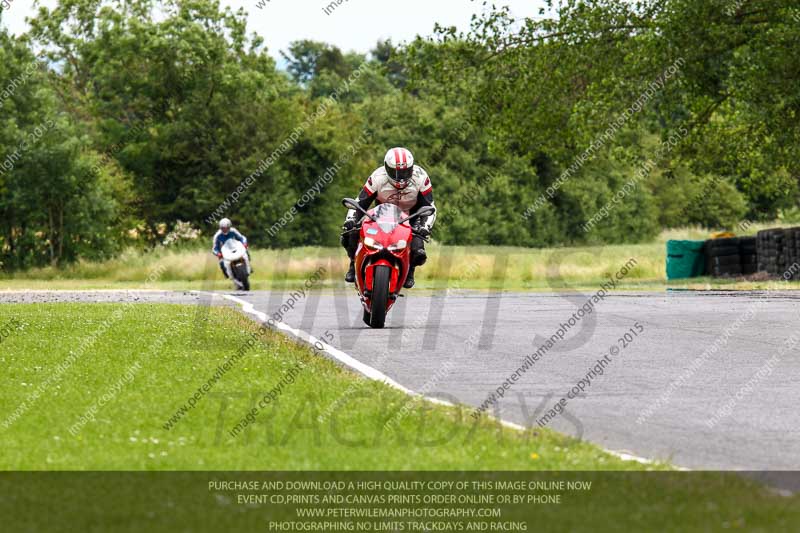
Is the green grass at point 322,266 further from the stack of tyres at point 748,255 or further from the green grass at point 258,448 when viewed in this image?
the green grass at point 258,448

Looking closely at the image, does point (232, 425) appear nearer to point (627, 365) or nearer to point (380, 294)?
point (627, 365)

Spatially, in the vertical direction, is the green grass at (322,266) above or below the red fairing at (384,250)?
below

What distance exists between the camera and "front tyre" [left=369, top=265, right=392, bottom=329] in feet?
52.6

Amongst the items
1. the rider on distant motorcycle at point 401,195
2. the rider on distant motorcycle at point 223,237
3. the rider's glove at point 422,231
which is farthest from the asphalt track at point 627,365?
the rider on distant motorcycle at point 223,237

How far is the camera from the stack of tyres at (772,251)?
3192 cm

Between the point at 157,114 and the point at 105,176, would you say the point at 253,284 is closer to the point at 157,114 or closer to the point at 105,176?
the point at 105,176

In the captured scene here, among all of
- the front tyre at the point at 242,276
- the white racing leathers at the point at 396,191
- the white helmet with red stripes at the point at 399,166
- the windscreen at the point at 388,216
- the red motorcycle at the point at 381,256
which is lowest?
the front tyre at the point at 242,276

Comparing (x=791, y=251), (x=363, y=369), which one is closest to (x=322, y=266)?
(x=791, y=251)

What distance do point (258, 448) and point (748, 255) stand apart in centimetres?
2867

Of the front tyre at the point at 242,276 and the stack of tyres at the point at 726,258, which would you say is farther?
the stack of tyres at the point at 726,258

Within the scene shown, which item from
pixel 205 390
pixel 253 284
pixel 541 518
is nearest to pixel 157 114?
pixel 253 284

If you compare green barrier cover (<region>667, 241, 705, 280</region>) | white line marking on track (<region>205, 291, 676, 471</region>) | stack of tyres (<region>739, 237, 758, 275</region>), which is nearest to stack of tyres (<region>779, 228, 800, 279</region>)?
stack of tyres (<region>739, 237, 758, 275</region>)

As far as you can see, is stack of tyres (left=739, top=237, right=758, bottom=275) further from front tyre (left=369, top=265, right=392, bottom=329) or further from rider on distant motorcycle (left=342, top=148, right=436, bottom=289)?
front tyre (left=369, top=265, right=392, bottom=329)

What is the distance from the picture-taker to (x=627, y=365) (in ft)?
38.8
